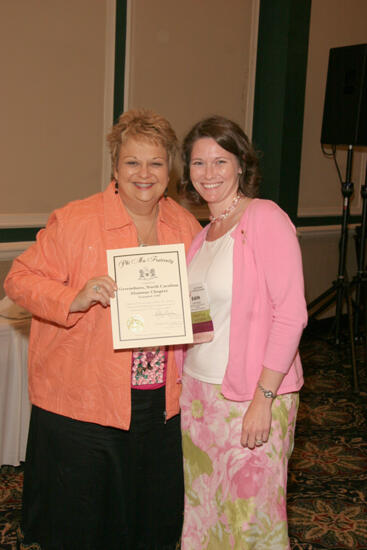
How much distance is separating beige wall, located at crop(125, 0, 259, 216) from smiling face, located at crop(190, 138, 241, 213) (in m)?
2.56

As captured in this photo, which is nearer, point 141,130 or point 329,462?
point 141,130

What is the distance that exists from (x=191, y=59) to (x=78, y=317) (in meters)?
3.43

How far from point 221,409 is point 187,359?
212mm

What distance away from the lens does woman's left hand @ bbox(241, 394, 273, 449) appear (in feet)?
5.81

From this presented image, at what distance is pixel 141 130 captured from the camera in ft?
6.66

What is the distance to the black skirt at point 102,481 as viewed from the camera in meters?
2.05

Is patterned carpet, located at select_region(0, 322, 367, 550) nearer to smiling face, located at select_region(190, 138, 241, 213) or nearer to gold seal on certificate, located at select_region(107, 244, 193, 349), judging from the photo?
gold seal on certificate, located at select_region(107, 244, 193, 349)

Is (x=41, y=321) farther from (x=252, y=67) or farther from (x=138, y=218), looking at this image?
(x=252, y=67)

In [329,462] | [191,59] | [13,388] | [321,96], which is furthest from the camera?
[321,96]

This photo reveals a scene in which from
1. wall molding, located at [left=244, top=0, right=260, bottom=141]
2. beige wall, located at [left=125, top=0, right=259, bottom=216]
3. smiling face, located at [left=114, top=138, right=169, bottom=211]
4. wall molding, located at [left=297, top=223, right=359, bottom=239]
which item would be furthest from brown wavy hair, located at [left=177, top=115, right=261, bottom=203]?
wall molding, located at [left=297, top=223, right=359, bottom=239]

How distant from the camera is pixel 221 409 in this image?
1856 mm

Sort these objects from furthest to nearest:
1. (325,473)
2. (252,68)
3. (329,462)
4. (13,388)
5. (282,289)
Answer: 1. (252,68)
2. (329,462)
3. (325,473)
4. (13,388)
5. (282,289)

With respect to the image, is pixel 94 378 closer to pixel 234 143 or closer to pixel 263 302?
pixel 263 302

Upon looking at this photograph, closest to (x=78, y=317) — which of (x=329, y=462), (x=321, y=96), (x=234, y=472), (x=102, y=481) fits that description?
(x=102, y=481)
